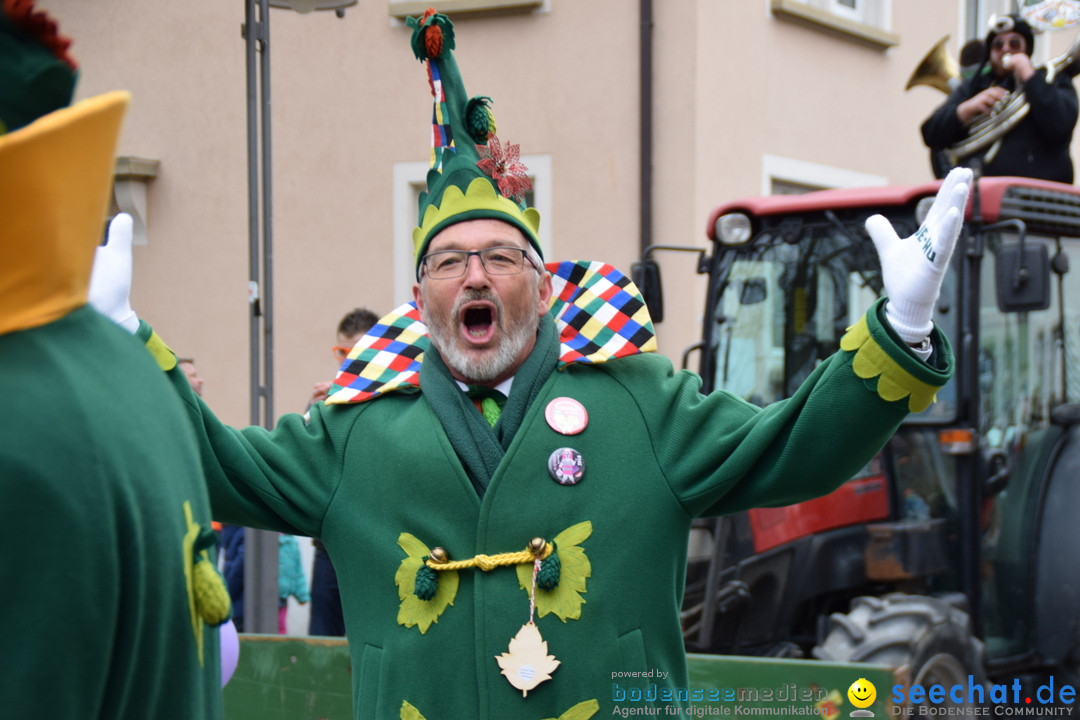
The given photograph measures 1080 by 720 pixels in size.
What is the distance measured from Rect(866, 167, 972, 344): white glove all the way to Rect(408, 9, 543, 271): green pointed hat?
88cm

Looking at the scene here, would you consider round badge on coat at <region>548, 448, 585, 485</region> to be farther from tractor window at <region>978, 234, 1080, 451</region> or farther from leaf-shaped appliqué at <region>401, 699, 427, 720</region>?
tractor window at <region>978, 234, 1080, 451</region>

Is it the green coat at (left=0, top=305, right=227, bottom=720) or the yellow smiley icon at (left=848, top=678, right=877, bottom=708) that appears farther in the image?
the yellow smiley icon at (left=848, top=678, right=877, bottom=708)

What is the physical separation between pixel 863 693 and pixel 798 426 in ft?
4.93

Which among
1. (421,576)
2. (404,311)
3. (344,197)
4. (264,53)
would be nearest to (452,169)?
(404,311)

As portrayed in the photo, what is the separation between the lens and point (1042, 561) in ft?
16.7

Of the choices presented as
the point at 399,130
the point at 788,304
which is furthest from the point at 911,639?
the point at 399,130

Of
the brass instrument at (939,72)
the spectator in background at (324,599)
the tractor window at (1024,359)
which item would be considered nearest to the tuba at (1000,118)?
the brass instrument at (939,72)

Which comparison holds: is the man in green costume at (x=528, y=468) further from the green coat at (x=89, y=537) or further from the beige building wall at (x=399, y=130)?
the beige building wall at (x=399, y=130)

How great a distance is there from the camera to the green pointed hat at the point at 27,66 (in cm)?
113

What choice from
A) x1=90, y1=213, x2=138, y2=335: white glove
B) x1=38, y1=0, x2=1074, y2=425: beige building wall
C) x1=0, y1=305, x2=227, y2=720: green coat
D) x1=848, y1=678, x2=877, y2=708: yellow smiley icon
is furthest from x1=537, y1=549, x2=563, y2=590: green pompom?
x1=38, y1=0, x2=1074, y2=425: beige building wall

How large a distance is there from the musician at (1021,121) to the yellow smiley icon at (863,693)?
9.87 ft

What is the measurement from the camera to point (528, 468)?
2.64 metres

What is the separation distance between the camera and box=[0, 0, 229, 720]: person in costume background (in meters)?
1.07

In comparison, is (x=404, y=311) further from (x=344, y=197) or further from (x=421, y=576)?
(x=344, y=197)
